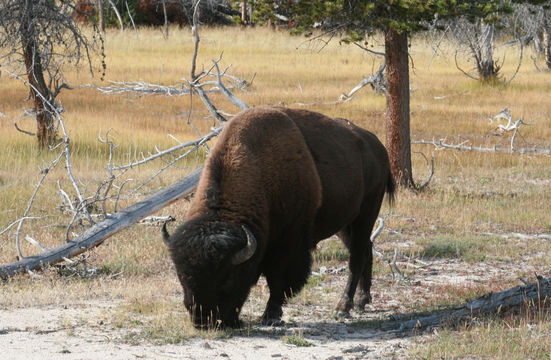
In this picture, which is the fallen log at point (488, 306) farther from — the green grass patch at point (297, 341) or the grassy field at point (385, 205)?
the green grass patch at point (297, 341)

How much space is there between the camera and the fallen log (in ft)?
20.9

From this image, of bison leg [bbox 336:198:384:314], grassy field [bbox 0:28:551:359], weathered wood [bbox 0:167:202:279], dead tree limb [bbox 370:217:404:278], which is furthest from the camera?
dead tree limb [bbox 370:217:404:278]

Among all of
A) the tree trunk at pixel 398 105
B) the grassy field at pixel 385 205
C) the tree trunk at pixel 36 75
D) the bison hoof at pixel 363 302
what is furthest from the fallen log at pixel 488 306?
the tree trunk at pixel 36 75

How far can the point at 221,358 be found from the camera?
5.39 meters

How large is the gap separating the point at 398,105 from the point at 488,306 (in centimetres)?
743

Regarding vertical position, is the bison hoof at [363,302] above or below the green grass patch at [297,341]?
below

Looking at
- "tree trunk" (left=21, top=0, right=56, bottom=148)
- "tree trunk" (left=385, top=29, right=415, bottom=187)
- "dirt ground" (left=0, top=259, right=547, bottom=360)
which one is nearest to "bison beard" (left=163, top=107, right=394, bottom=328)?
"dirt ground" (left=0, top=259, right=547, bottom=360)

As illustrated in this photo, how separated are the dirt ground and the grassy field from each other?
10 centimetres

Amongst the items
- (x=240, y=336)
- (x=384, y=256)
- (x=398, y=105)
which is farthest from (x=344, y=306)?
(x=398, y=105)

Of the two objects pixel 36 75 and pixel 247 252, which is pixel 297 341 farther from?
pixel 36 75

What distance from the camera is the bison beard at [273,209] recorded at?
18.1ft

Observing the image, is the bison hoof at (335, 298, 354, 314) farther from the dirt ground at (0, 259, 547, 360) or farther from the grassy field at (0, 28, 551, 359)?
the grassy field at (0, 28, 551, 359)

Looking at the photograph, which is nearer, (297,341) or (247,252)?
(247,252)

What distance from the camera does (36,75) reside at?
15703 mm
